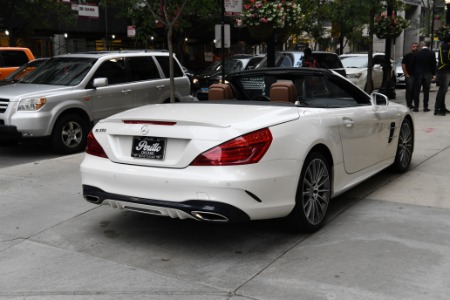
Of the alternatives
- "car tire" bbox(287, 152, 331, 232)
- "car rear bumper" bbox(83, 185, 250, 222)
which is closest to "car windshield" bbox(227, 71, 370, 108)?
"car tire" bbox(287, 152, 331, 232)

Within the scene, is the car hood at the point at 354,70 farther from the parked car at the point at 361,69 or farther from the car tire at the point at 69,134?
the car tire at the point at 69,134

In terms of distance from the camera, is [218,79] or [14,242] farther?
[218,79]

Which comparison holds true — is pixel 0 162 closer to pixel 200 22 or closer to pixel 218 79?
pixel 218 79

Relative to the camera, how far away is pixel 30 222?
205 inches

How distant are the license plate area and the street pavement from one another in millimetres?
803

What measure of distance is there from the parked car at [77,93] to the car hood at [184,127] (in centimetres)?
435

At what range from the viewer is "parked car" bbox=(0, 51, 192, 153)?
28.0ft

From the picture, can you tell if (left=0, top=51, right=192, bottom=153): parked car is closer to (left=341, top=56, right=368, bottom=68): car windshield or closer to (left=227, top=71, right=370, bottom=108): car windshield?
(left=227, top=71, right=370, bottom=108): car windshield

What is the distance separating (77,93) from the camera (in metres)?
9.19

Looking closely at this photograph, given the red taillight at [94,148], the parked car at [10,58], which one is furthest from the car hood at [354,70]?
the red taillight at [94,148]

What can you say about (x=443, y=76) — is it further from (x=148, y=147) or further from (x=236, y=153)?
(x=148, y=147)

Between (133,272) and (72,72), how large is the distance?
651 centimetres

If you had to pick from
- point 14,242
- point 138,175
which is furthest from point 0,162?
point 138,175

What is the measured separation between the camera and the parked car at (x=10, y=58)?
14.0m
